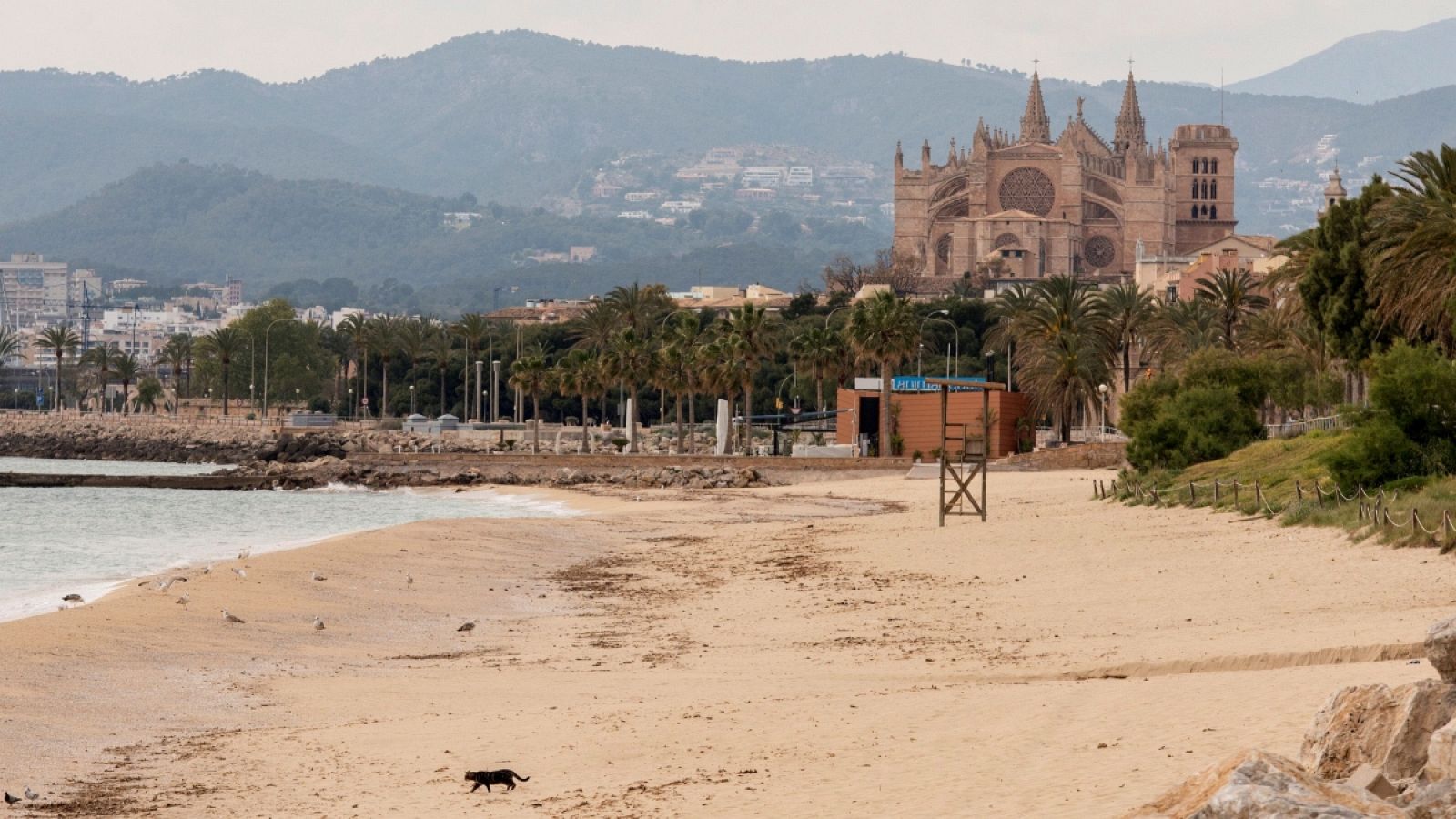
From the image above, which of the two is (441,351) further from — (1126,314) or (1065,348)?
(1065,348)

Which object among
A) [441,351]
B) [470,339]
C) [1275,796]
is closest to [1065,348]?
[1275,796]

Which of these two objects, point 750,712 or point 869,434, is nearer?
point 750,712

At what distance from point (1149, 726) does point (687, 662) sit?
26.3 ft

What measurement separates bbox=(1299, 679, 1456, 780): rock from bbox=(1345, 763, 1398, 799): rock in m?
0.22

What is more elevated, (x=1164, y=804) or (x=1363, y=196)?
(x=1363, y=196)

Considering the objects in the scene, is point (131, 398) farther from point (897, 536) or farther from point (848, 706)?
point (848, 706)

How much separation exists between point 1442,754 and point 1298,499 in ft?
77.3

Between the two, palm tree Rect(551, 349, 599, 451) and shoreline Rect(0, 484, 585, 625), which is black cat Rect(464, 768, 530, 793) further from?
palm tree Rect(551, 349, 599, 451)

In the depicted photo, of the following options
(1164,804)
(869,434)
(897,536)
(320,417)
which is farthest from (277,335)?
(1164,804)

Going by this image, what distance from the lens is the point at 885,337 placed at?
74.2 m

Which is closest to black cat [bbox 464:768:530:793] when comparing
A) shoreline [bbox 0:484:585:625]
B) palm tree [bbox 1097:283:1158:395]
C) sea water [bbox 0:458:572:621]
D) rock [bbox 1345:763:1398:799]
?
rock [bbox 1345:763:1398:799]

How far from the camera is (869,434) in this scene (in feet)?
275

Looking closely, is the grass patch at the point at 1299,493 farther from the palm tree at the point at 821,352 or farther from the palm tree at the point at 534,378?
the palm tree at the point at 534,378

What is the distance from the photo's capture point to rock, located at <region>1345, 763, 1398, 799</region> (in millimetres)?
9083
